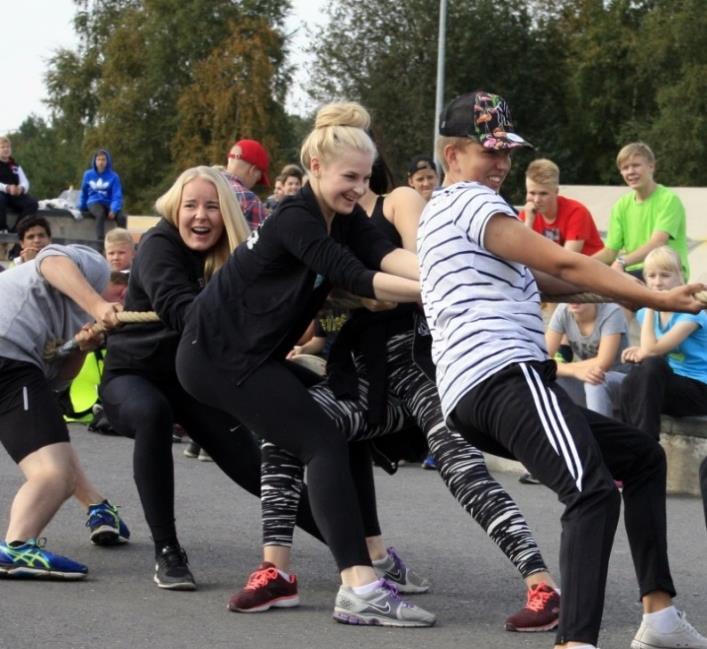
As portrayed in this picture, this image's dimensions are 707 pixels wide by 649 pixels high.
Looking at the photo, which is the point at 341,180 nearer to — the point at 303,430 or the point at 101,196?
the point at 303,430

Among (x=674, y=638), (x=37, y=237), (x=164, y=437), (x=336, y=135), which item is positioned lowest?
(x=674, y=638)

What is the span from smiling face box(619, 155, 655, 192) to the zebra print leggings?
21.0ft

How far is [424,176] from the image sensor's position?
11.0 metres

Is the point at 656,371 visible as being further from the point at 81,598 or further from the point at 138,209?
the point at 138,209

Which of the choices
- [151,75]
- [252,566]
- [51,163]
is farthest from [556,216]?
[51,163]

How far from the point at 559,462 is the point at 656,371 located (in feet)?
16.2

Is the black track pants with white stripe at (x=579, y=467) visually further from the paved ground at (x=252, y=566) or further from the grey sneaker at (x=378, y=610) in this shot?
the grey sneaker at (x=378, y=610)

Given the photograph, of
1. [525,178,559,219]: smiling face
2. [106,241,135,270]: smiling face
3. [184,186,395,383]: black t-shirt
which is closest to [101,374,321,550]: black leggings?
[184,186,395,383]: black t-shirt

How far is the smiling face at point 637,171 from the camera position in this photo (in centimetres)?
1189

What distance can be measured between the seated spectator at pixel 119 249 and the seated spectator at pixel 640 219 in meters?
3.80

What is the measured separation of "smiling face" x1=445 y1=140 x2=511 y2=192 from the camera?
4.90m

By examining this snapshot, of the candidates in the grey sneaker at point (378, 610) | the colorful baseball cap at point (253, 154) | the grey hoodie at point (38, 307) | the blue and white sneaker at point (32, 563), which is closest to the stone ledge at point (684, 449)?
the colorful baseball cap at point (253, 154)

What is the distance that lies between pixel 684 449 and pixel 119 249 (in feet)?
14.6

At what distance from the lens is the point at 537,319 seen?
4852mm
